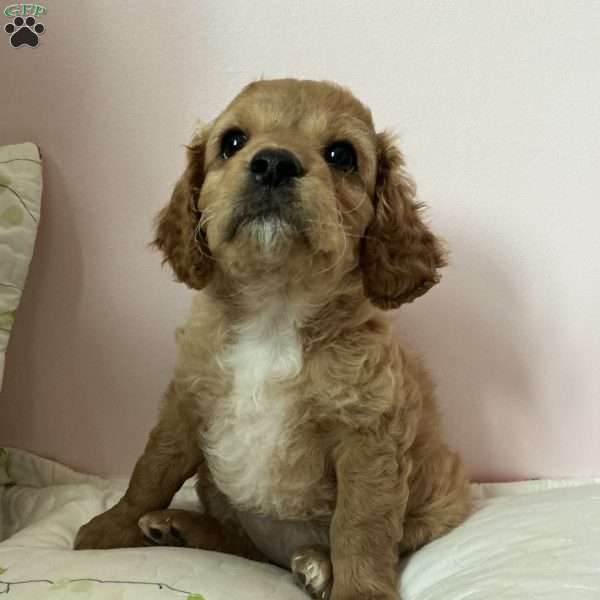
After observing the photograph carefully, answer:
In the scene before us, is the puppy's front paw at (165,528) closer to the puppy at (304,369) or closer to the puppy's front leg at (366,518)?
the puppy at (304,369)

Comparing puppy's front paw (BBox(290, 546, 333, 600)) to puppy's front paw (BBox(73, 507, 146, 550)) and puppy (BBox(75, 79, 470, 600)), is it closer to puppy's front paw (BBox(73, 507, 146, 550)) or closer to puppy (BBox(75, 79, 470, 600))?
puppy (BBox(75, 79, 470, 600))

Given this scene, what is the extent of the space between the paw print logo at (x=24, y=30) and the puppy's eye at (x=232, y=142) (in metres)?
0.87

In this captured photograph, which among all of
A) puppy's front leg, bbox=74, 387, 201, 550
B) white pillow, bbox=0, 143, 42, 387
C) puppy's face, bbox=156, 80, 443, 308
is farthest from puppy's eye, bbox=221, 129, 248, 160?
white pillow, bbox=0, 143, 42, 387

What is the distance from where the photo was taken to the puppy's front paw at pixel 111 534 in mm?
1654

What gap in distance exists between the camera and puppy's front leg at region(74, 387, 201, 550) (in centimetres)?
169

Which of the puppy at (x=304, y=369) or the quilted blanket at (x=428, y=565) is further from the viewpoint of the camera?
the puppy at (x=304, y=369)

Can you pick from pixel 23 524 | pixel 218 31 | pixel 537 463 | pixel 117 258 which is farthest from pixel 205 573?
pixel 218 31

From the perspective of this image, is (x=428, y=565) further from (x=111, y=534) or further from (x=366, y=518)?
(x=111, y=534)

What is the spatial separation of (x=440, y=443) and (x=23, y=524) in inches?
42.9

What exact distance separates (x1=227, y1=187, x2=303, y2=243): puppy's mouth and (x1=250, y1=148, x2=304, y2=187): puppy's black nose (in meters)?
0.02

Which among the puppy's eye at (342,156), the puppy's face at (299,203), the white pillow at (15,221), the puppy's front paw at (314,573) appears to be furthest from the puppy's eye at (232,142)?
the puppy's front paw at (314,573)

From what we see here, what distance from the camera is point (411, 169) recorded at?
7.38 feet

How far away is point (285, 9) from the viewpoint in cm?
218

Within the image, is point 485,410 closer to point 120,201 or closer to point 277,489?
point 277,489
